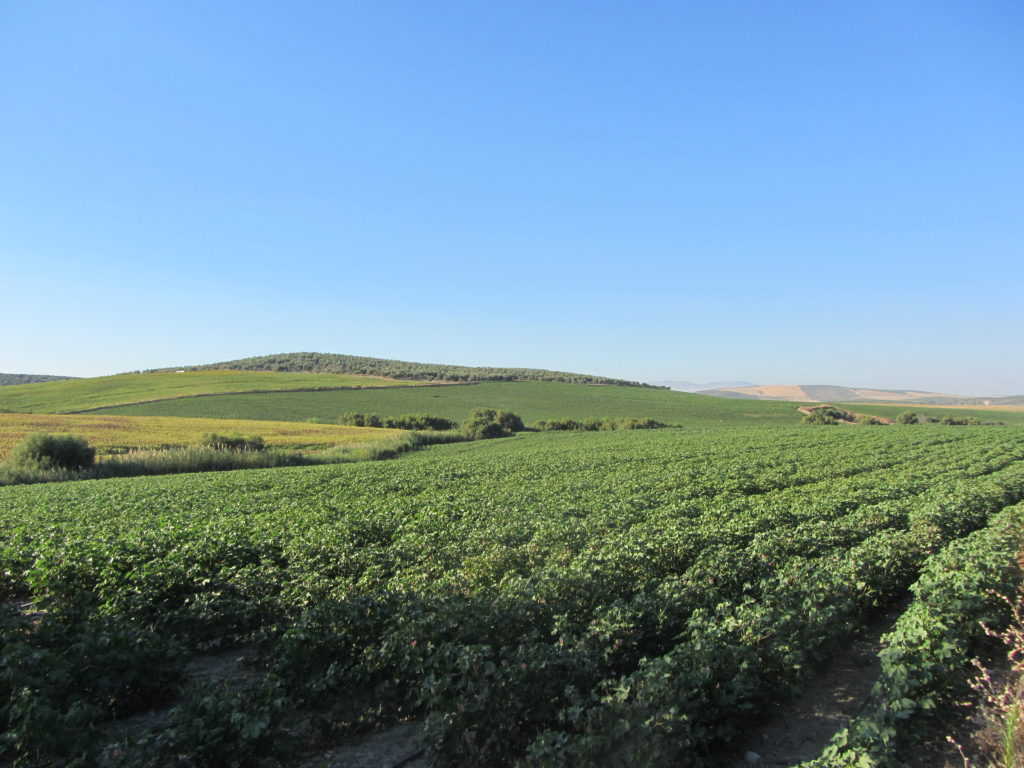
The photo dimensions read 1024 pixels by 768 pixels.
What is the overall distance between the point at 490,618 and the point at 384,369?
383ft

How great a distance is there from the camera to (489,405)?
8600cm

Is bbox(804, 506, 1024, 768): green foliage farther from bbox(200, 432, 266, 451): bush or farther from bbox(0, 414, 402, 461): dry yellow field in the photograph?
bbox(0, 414, 402, 461): dry yellow field

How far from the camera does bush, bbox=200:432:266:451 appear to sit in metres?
40.5

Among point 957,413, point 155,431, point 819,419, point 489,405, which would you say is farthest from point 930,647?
point 957,413

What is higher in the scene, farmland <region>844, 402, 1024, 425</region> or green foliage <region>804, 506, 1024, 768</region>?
green foliage <region>804, 506, 1024, 768</region>

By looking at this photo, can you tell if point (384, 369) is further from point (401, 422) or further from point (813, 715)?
→ point (813, 715)

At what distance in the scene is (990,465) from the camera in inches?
908

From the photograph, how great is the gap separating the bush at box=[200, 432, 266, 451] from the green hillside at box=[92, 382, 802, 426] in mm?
26634

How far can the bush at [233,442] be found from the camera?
133 feet

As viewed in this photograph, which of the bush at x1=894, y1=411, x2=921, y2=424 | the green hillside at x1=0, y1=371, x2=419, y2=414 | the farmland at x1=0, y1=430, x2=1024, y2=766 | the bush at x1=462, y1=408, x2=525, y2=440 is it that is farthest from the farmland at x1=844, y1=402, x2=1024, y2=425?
the farmland at x1=0, y1=430, x2=1024, y2=766

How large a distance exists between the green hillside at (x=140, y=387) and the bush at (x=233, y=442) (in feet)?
130

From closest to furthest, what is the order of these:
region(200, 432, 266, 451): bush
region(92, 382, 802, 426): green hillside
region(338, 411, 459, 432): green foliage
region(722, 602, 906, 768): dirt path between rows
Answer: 1. region(722, 602, 906, 768): dirt path between rows
2. region(200, 432, 266, 451): bush
3. region(338, 411, 459, 432): green foliage
4. region(92, 382, 802, 426): green hillside

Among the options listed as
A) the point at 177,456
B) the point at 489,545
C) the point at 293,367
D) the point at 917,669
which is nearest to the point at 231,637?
the point at 489,545

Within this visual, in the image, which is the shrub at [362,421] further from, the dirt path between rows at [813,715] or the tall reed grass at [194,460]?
the dirt path between rows at [813,715]
